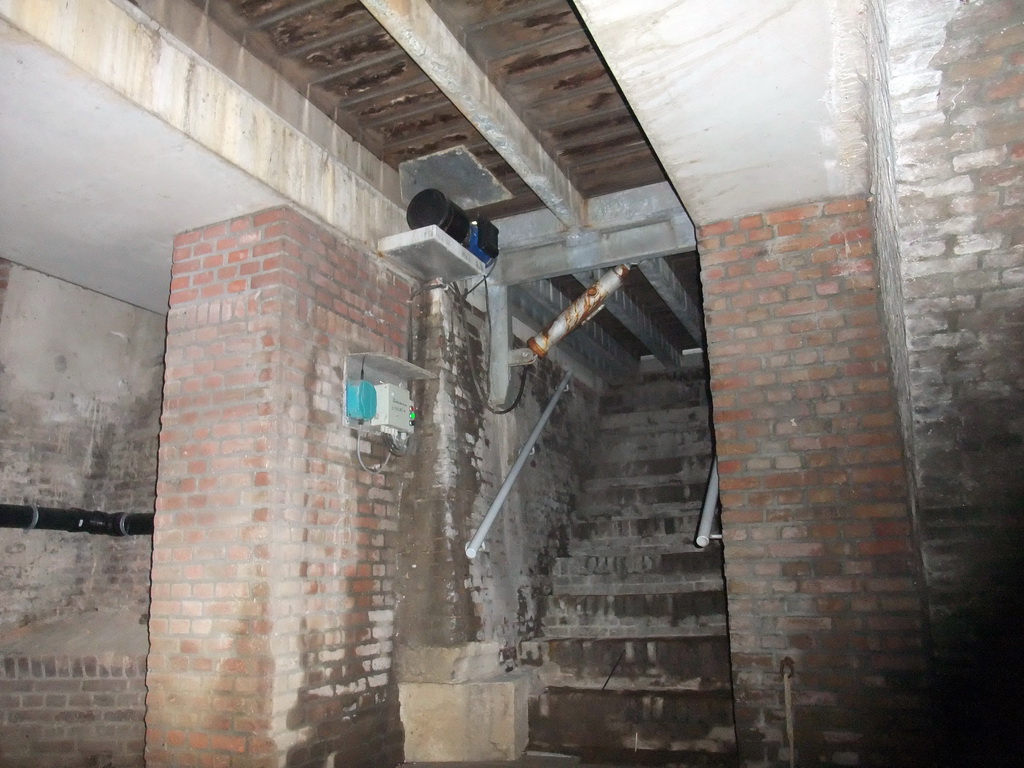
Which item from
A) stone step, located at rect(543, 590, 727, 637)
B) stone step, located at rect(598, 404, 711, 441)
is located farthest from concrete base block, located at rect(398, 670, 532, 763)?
stone step, located at rect(598, 404, 711, 441)

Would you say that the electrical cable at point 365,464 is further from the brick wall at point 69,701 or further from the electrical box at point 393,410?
the brick wall at point 69,701

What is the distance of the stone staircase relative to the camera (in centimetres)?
369

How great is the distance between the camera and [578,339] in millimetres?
6609

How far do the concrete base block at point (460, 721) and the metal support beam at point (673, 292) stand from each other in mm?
2827

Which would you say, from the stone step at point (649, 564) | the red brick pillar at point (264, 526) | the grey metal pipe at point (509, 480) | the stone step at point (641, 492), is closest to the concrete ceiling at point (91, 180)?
the red brick pillar at point (264, 526)

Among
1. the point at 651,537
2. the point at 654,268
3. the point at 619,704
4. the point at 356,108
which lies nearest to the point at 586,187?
the point at 654,268

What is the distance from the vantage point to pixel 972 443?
3.84 meters

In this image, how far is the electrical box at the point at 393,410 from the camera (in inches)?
148

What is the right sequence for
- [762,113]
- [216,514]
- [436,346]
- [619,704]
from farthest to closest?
1. [436,346]
2. [619,704]
3. [216,514]
4. [762,113]

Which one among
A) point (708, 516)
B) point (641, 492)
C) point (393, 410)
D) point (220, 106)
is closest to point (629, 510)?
point (641, 492)

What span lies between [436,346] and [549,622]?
1903 millimetres

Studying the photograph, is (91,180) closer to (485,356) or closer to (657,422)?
(485,356)

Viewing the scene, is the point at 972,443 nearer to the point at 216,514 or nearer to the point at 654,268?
the point at 654,268

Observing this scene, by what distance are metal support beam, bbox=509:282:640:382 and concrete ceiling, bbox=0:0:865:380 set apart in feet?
3.79
